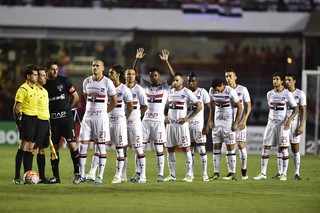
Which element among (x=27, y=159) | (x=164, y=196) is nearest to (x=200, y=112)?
(x=27, y=159)

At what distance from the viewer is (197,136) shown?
841 inches

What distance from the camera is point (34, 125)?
1848 cm

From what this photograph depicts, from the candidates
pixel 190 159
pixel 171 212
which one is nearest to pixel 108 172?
pixel 190 159

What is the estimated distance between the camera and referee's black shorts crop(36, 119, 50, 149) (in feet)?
60.9

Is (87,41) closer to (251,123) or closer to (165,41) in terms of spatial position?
(165,41)

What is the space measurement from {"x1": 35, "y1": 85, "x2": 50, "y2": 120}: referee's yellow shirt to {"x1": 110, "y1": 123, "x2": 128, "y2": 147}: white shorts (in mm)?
1589

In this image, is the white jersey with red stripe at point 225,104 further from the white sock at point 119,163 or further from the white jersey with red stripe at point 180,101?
the white sock at point 119,163

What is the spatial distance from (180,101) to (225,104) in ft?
A: 4.03

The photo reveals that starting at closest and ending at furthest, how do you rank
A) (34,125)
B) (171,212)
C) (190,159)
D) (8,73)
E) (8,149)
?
(171,212) → (34,125) → (190,159) → (8,149) → (8,73)

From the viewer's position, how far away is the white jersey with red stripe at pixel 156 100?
2034cm

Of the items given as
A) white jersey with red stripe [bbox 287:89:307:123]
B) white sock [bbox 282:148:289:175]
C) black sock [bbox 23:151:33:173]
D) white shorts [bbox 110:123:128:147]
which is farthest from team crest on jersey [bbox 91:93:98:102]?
white jersey with red stripe [bbox 287:89:307:123]

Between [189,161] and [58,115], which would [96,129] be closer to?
[58,115]

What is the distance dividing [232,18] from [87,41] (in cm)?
693

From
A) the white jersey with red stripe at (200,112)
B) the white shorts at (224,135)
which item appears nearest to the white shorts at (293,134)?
the white shorts at (224,135)
